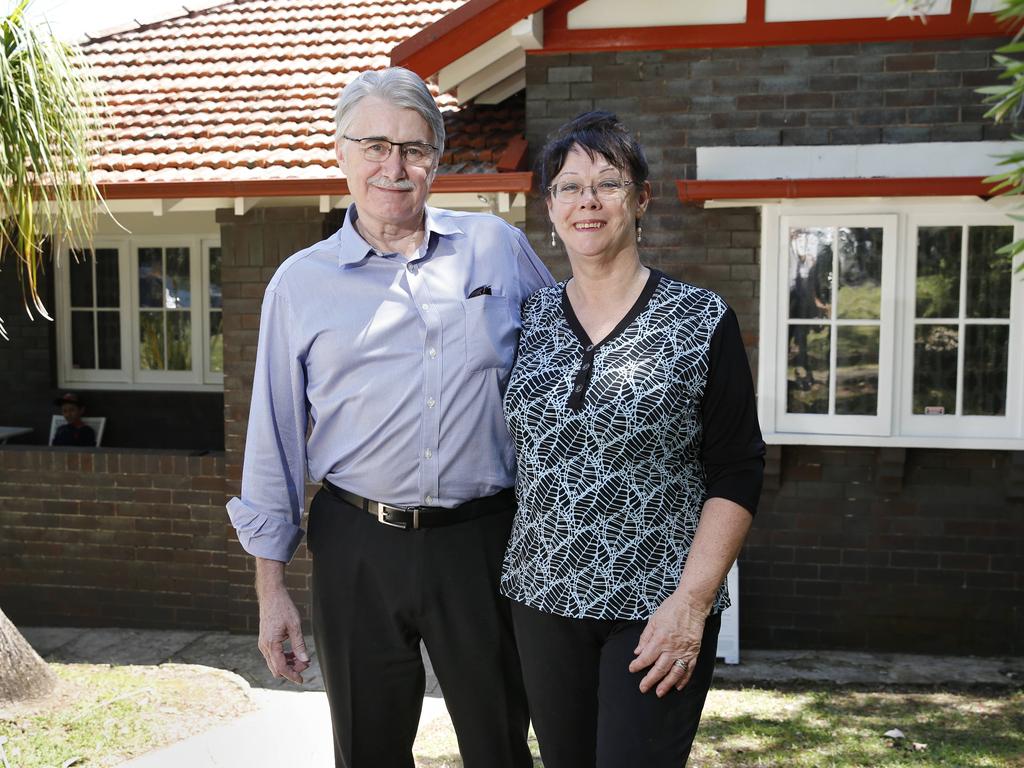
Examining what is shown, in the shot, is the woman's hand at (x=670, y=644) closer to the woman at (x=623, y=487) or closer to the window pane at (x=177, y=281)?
the woman at (x=623, y=487)

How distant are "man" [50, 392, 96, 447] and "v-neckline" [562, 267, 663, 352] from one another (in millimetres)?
7402

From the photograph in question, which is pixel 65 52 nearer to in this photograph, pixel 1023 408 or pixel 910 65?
pixel 910 65

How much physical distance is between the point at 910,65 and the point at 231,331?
14.3 feet

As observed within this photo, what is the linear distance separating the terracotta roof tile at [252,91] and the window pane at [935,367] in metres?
2.70

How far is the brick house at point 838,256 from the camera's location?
6020 mm

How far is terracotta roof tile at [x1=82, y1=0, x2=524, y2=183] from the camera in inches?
252

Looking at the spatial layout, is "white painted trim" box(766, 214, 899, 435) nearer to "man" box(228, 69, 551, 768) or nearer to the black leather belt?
"man" box(228, 69, 551, 768)

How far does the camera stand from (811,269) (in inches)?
245

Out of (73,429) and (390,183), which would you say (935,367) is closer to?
(390,183)

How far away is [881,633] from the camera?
254 inches

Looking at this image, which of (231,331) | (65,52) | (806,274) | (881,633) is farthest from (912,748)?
(65,52)

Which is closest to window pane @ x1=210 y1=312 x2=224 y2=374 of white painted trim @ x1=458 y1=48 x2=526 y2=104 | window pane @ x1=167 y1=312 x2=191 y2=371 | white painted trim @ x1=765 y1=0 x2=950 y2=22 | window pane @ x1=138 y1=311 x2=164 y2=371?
window pane @ x1=167 y1=312 x2=191 y2=371

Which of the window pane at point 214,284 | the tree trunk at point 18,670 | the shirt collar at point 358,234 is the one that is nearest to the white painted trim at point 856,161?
the shirt collar at point 358,234

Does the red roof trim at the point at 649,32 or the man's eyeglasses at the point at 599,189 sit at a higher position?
the red roof trim at the point at 649,32
